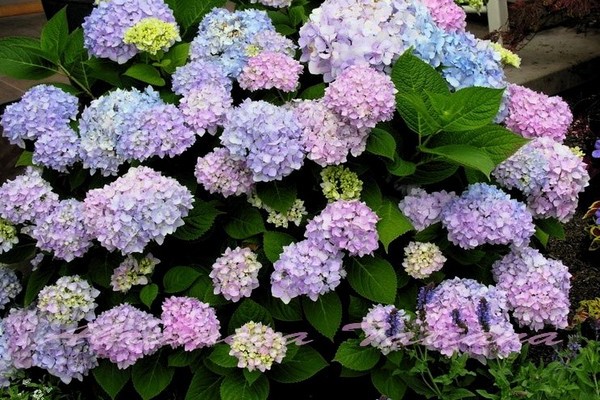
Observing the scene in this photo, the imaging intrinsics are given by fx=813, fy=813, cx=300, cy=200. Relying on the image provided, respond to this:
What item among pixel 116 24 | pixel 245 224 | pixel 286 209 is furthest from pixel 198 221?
pixel 116 24

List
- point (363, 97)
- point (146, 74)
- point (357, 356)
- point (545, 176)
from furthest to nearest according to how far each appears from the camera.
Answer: point (146, 74)
point (545, 176)
point (357, 356)
point (363, 97)

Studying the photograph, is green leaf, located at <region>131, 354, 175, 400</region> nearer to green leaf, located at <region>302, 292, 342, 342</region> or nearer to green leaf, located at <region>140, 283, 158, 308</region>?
green leaf, located at <region>140, 283, 158, 308</region>

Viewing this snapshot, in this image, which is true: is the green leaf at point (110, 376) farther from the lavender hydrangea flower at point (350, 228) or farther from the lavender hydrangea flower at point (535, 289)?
the lavender hydrangea flower at point (535, 289)

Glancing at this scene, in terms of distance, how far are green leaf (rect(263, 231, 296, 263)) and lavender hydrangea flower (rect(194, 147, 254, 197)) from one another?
4.7 inches

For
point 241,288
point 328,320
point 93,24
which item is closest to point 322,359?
point 328,320

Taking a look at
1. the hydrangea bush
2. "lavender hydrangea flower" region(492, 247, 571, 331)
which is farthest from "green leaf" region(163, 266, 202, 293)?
"lavender hydrangea flower" region(492, 247, 571, 331)

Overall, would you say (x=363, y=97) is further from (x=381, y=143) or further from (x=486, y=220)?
(x=486, y=220)

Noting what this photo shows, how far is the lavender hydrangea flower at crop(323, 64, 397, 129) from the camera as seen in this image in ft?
5.59

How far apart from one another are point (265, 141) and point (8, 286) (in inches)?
34.1

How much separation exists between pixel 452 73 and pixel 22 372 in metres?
1.32

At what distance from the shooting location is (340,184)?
72.9 inches

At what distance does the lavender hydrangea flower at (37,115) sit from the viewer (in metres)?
1.99

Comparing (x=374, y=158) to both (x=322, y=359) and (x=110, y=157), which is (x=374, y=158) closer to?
(x=322, y=359)

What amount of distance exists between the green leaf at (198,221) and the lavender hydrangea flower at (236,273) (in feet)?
0.26
